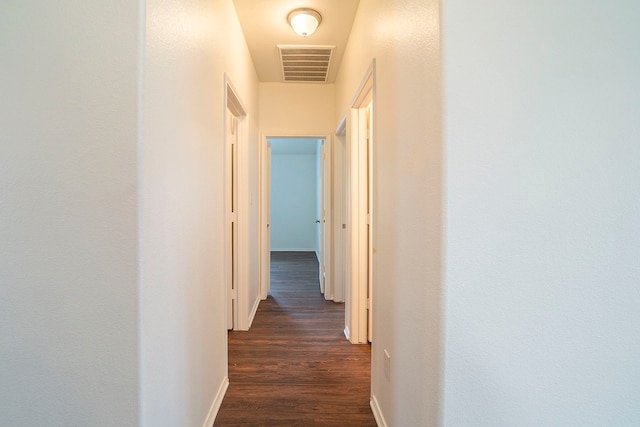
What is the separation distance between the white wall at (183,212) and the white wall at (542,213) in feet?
3.14

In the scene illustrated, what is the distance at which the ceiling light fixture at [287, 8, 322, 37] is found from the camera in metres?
2.16

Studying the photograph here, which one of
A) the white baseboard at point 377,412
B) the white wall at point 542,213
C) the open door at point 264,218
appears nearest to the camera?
the white wall at point 542,213

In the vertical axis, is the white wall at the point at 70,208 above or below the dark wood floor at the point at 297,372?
above

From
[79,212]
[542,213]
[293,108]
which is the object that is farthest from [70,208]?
[293,108]

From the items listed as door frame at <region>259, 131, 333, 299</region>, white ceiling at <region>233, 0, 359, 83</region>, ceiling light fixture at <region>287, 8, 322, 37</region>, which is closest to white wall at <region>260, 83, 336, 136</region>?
door frame at <region>259, 131, 333, 299</region>

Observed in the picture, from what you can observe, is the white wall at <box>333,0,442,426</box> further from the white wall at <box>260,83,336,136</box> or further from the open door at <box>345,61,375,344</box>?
the white wall at <box>260,83,336,136</box>

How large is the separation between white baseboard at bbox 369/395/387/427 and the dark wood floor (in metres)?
0.03

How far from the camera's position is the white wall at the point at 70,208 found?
93cm

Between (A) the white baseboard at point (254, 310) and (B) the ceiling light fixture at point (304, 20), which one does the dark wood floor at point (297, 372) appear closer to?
(A) the white baseboard at point (254, 310)

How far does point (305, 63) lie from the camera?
9.83 ft

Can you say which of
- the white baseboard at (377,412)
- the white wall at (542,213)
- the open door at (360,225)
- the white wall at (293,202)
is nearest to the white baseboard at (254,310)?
the open door at (360,225)

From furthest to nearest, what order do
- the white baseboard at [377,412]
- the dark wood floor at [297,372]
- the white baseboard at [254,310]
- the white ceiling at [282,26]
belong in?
the white baseboard at [254,310] < the white ceiling at [282,26] < the dark wood floor at [297,372] < the white baseboard at [377,412]

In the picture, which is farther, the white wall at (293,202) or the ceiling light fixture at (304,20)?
the white wall at (293,202)

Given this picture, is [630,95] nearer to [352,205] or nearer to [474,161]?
[474,161]
